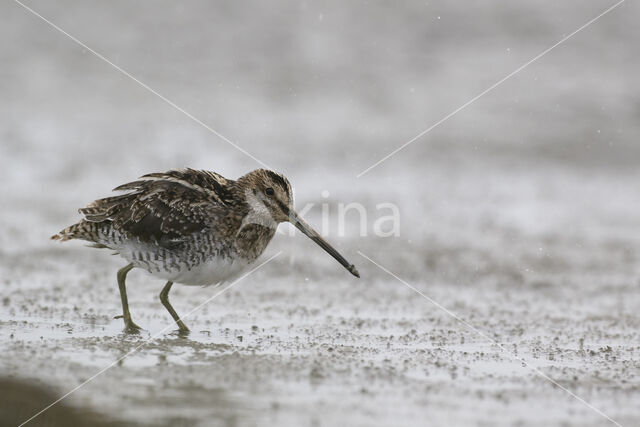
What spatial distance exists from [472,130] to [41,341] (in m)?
7.68

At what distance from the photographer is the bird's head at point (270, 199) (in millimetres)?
6035

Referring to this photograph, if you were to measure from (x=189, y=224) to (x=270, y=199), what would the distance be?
0.63 m

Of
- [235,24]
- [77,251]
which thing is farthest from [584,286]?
[235,24]

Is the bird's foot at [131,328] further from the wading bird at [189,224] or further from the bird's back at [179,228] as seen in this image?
the bird's back at [179,228]

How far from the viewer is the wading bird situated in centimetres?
574

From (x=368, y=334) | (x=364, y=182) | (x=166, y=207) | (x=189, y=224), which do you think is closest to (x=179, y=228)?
(x=189, y=224)

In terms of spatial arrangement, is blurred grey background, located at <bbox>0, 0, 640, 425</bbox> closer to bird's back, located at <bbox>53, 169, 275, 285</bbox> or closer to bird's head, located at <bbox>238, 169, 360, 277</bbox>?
bird's back, located at <bbox>53, 169, 275, 285</bbox>

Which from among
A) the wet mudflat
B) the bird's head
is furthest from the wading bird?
the wet mudflat

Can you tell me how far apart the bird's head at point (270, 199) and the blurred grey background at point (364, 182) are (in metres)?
0.74

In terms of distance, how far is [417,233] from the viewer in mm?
9086

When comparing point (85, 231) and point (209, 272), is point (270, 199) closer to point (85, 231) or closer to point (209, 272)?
point (209, 272)

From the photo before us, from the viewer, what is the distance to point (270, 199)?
239 inches

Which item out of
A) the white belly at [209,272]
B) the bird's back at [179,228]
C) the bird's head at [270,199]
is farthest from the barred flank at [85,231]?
the bird's head at [270,199]

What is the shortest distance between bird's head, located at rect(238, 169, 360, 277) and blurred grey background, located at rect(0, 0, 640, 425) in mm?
739
